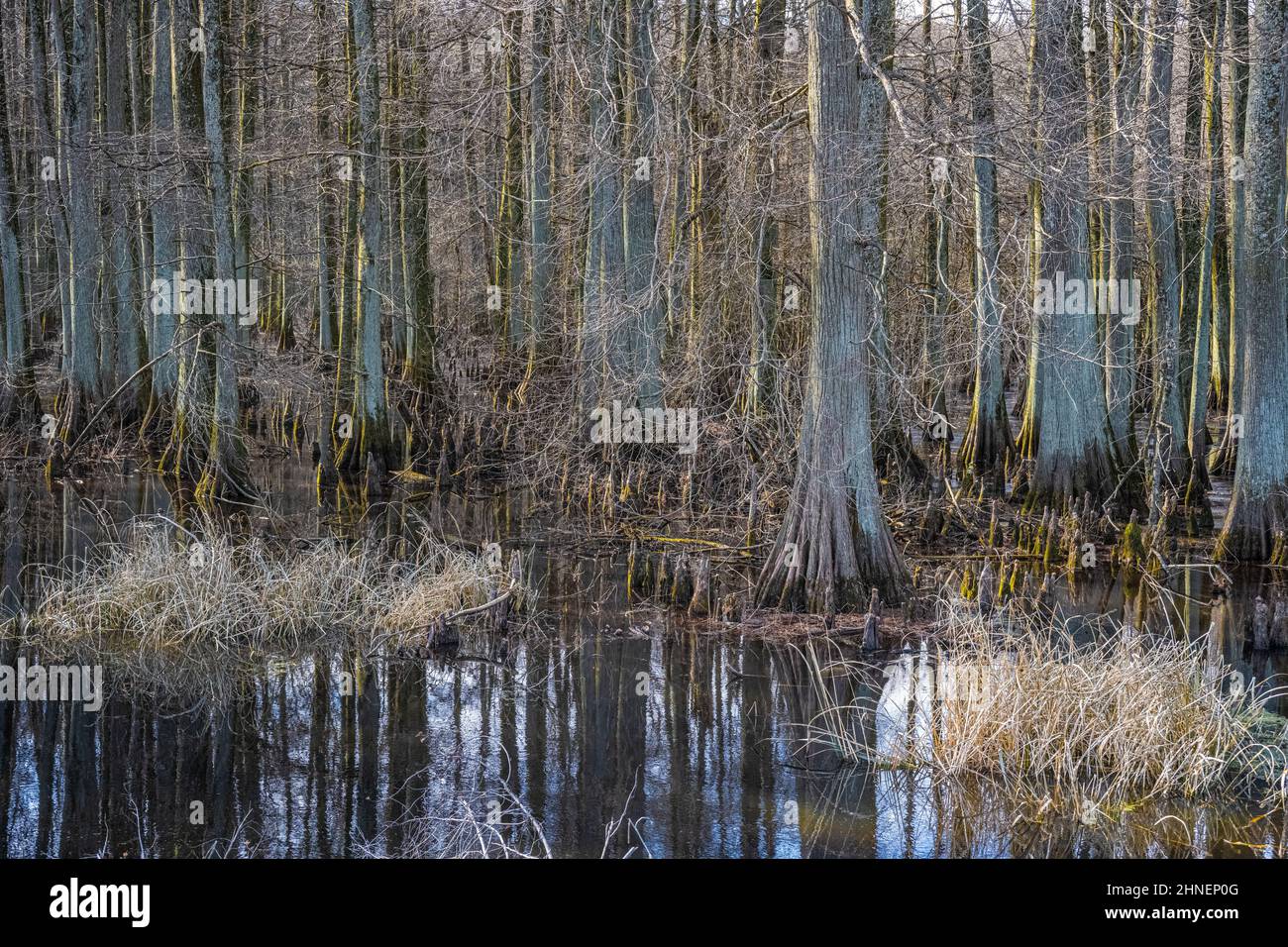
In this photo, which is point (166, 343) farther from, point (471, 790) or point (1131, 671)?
point (1131, 671)

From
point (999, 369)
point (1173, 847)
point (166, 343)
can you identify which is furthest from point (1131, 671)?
point (166, 343)

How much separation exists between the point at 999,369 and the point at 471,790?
12.9 m

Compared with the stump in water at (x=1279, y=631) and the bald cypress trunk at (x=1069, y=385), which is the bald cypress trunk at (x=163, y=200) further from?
the stump in water at (x=1279, y=631)

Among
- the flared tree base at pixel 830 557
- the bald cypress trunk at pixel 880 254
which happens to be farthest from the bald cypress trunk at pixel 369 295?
the flared tree base at pixel 830 557

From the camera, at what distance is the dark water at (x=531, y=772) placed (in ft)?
19.5

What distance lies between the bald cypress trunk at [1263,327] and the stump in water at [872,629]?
5094mm

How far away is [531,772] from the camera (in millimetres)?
6883

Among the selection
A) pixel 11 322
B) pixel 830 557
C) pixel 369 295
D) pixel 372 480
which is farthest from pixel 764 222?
pixel 11 322

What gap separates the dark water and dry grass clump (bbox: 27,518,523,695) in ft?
1.56

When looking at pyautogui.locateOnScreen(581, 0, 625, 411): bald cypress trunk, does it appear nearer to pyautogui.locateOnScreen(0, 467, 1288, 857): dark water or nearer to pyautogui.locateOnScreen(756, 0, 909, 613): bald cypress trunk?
pyautogui.locateOnScreen(756, 0, 909, 613): bald cypress trunk

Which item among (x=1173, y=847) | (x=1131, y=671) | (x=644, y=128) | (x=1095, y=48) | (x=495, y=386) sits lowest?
(x=1173, y=847)

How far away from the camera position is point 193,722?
25.0 feet

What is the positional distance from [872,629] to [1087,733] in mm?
2379
